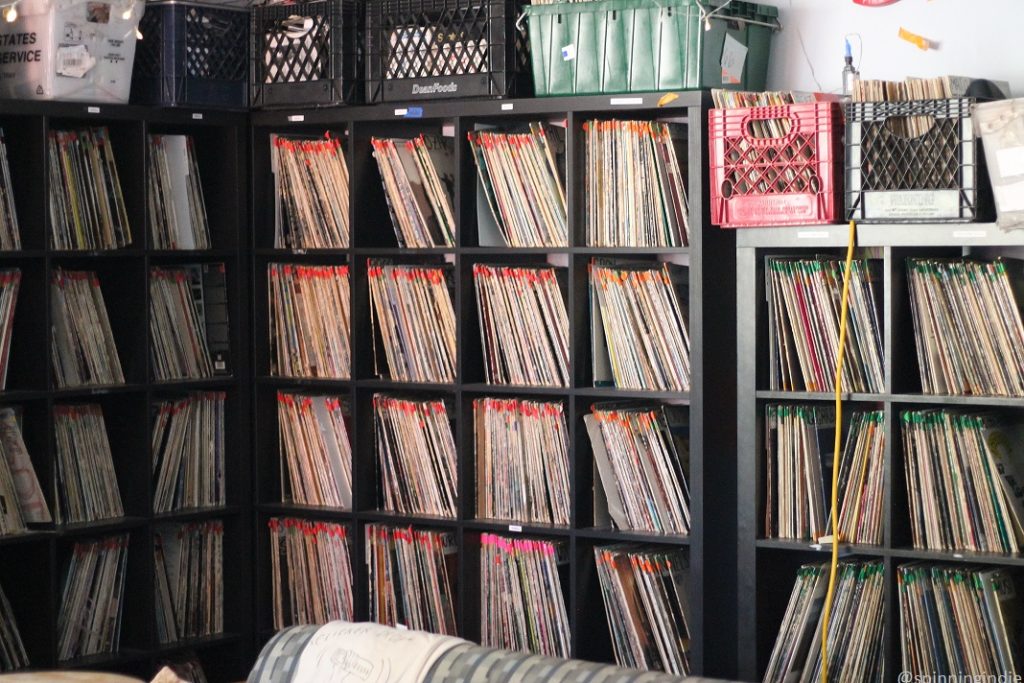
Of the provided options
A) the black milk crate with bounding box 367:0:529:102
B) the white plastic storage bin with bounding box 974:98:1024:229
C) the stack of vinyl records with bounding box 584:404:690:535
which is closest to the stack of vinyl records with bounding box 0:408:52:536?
the black milk crate with bounding box 367:0:529:102

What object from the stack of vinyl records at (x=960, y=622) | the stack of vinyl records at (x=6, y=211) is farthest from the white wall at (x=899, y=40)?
the stack of vinyl records at (x=6, y=211)

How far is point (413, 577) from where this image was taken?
4180 mm

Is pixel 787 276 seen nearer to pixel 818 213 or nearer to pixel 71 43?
pixel 818 213

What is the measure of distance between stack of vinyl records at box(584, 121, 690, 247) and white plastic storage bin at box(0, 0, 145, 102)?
1.40m

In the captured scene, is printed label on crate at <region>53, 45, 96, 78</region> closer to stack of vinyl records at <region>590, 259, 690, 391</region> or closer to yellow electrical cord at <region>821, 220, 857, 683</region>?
stack of vinyl records at <region>590, 259, 690, 391</region>

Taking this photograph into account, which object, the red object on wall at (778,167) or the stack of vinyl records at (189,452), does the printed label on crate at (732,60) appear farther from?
the stack of vinyl records at (189,452)

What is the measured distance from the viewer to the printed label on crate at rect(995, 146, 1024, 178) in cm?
317

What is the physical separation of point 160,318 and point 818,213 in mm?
2026

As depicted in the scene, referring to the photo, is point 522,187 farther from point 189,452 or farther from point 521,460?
point 189,452

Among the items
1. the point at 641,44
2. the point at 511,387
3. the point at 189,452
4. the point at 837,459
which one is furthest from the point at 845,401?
the point at 189,452

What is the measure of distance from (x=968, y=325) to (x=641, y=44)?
113 centimetres

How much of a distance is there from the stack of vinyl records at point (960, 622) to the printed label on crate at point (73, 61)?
2.63 meters

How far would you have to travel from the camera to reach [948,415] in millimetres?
3398

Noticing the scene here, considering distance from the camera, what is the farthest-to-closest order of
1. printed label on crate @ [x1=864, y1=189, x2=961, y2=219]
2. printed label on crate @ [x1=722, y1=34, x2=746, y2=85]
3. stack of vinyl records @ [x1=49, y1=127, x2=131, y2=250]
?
stack of vinyl records @ [x1=49, y1=127, x2=131, y2=250] < printed label on crate @ [x1=722, y1=34, x2=746, y2=85] < printed label on crate @ [x1=864, y1=189, x2=961, y2=219]
